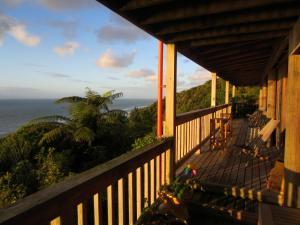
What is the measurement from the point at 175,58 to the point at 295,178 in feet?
6.26

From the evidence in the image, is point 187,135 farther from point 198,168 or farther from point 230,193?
point 230,193

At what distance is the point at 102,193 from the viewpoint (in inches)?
67.5

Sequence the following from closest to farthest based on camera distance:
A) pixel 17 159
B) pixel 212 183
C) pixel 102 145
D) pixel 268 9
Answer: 1. pixel 268 9
2. pixel 212 183
3. pixel 17 159
4. pixel 102 145

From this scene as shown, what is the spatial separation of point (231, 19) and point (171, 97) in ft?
4.02

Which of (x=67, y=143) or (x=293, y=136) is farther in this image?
(x=67, y=143)

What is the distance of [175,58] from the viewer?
130 inches

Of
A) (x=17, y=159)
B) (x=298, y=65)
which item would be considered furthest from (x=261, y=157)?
(x=17, y=159)

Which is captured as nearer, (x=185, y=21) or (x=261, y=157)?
(x=185, y=21)

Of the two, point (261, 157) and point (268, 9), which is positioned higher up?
point (268, 9)

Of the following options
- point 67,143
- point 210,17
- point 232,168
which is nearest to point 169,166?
point 232,168

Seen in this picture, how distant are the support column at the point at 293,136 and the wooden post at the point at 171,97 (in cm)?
130

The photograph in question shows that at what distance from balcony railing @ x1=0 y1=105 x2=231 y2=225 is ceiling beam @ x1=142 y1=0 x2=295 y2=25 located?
1.25 metres

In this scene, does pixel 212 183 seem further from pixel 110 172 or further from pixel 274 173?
pixel 110 172

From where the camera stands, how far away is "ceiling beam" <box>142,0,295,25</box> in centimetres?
205
